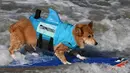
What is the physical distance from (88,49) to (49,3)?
4.91 m

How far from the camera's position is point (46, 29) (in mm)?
6770

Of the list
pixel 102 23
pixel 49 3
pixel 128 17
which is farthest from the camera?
pixel 49 3

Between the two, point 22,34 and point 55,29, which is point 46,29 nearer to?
point 55,29

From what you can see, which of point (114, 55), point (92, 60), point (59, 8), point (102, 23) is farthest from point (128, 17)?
point (92, 60)

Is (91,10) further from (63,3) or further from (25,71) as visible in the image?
(25,71)

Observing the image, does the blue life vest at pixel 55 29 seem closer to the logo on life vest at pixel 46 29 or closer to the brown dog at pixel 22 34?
the logo on life vest at pixel 46 29

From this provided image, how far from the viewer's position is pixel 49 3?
12.5 m

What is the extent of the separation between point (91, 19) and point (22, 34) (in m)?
4.59

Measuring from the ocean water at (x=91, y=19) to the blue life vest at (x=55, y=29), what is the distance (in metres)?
0.63

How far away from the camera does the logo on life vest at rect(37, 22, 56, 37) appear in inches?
265

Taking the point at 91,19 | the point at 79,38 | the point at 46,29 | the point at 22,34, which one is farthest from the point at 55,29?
the point at 91,19

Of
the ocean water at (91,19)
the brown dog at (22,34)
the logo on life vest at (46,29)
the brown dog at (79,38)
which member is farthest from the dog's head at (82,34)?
the brown dog at (22,34)

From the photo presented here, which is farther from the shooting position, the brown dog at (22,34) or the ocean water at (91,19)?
the ocean water at (91,19)

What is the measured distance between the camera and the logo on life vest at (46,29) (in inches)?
265
